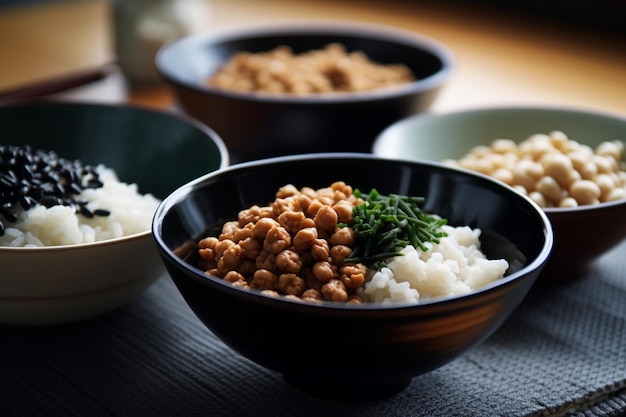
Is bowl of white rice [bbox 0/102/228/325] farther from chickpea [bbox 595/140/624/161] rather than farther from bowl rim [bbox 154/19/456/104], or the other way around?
chickpea [bbox 595/140/624/161]

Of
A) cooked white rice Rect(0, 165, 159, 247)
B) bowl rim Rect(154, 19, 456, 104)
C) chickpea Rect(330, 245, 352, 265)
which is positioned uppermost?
chickpea Rect(330, 245, 352, 265)

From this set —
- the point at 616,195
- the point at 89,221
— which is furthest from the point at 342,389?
the point at 616,195

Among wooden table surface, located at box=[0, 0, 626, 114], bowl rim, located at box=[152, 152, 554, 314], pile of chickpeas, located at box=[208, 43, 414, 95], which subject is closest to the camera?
bowl rim, located at box=[152, 152, 554, 314]

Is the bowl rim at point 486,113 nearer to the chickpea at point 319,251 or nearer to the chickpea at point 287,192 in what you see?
the chickpea at point 287,192

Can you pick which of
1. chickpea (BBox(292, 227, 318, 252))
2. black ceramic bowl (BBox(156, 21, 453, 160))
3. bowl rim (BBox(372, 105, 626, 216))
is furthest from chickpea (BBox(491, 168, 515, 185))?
chickpea (BBox(292, 227, 318, 252))

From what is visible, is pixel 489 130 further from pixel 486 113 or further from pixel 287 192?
pixel 287 192

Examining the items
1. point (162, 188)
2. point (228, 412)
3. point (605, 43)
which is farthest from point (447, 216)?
point (605, 43)
